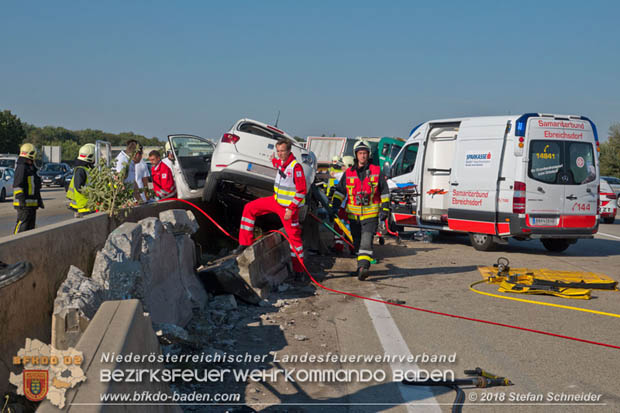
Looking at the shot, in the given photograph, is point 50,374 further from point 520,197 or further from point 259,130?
point 520,197

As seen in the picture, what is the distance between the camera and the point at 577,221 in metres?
12.3

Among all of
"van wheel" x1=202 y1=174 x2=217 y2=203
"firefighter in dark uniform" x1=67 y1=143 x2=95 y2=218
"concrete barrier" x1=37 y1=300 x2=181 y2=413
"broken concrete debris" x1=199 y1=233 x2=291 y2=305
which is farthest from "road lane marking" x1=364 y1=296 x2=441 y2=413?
"van wheel" x1=202 y1=174 x2=217 y2=203

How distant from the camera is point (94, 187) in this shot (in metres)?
7.15

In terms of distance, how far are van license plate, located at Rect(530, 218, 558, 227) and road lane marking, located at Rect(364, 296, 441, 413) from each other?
5161 millimetres

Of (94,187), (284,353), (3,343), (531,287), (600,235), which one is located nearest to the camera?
(3,343)

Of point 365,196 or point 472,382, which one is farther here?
point 365,196

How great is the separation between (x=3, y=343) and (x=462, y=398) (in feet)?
9.60

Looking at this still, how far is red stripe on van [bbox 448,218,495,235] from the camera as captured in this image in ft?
40.9

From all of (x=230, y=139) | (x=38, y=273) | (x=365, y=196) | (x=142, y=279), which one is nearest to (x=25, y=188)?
(x=230, y=139)

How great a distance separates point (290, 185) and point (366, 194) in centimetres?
126

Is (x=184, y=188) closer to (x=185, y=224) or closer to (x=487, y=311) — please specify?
(x=185, y=224)

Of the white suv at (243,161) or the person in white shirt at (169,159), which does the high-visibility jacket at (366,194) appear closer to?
the white suv at (243,161)

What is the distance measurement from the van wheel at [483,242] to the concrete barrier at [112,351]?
34.2ft

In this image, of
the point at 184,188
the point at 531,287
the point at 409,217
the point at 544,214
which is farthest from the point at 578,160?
the point at 184,188
